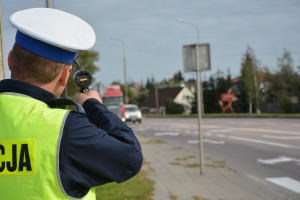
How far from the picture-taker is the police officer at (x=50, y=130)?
1848mm

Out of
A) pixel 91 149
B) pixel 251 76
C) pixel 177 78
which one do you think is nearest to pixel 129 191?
pixel 91 149

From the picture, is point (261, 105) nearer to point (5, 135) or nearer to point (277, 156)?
point (277, 156)

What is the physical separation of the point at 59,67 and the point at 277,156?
42.8ft

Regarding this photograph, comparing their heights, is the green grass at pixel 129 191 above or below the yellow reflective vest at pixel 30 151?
below

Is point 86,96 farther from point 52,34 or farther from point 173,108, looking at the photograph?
point 173,108

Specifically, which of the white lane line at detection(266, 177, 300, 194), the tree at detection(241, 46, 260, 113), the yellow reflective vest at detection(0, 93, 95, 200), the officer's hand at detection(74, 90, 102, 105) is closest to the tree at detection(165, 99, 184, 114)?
the tree at detection(241, 46, 260, 113)

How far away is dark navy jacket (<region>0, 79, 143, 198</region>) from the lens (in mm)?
1856

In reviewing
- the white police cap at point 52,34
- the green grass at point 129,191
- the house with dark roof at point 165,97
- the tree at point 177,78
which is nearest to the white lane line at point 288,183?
the green grass at point 129,191

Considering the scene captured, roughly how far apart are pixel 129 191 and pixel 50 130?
6609 millimetres

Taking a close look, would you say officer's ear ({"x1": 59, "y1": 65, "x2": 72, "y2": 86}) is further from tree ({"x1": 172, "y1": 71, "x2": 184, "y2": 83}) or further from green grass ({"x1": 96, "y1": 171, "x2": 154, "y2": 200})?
tree ({"x1": 172, "y1": 71, "x2": 184, "y2": 83})

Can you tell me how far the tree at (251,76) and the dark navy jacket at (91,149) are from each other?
60.9 m

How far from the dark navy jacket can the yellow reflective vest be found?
0.03m

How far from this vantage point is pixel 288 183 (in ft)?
32.1

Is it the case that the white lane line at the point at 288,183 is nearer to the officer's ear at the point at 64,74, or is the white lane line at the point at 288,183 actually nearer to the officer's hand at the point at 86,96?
the officer's hand at the point at 86,96
